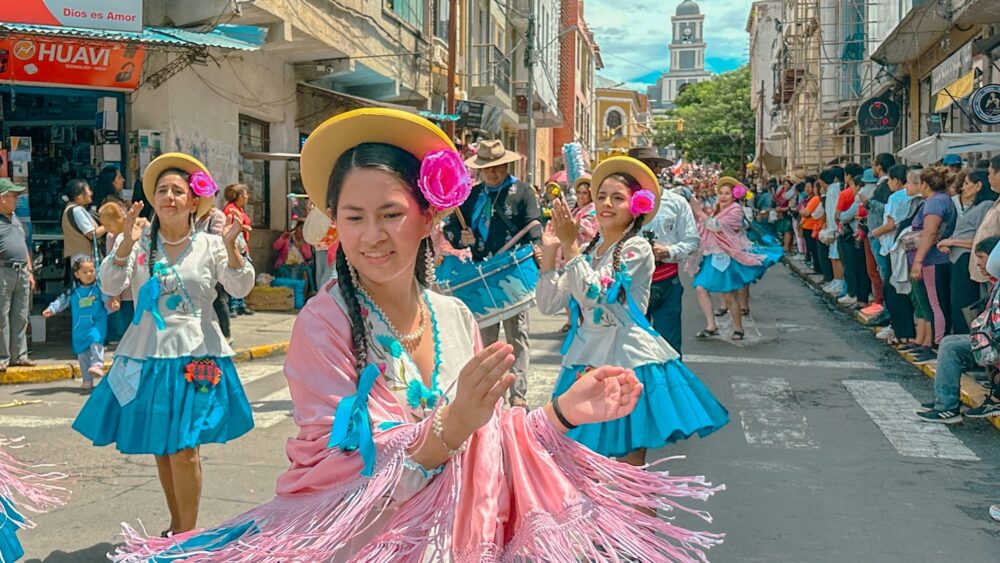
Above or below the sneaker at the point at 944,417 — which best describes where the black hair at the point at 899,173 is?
above

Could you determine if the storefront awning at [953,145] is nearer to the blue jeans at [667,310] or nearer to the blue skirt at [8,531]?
the blue jeans at [667,310]

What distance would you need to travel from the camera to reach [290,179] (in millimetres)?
17078

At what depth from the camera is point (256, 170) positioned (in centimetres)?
1614

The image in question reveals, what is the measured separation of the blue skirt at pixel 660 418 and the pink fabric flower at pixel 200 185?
2.07 m

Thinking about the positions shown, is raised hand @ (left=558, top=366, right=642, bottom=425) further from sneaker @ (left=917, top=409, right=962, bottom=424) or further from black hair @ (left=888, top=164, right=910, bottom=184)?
black hair @ (left=888, top=164, right=910, bottom=184)

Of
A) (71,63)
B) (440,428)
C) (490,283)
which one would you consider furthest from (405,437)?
(71,63)

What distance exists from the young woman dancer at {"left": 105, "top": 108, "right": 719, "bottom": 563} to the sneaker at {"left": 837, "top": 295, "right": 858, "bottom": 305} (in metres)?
13.1

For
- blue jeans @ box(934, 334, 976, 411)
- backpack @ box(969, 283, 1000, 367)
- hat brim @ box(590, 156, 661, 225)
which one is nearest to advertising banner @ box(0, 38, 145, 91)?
hat brim @ box(590, 156, 661, 225)

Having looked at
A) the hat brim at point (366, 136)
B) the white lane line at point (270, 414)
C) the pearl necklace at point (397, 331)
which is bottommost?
the white lane line at point (270, 414)

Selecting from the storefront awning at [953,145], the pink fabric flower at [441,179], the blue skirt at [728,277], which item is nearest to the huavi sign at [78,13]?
the blue skirt at [728,277]

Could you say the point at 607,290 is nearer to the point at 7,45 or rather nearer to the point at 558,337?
the point at 558,337

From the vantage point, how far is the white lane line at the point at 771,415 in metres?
6.70

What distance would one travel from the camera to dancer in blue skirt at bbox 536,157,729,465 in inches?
167

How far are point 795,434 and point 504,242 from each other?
8.36ft
